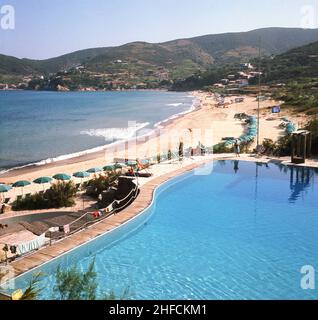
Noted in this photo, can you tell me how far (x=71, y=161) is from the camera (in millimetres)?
33031

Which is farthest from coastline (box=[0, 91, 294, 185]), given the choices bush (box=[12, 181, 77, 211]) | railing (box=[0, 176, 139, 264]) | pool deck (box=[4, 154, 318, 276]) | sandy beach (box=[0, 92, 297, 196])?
railing (box=[0, 176, 139, 264])

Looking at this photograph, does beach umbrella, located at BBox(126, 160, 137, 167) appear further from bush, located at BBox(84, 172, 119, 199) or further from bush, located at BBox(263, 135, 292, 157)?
bush, located at BBox(263, 135, 292, 157)

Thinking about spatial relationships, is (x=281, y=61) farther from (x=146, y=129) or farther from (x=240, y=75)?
(x=146, y=129)

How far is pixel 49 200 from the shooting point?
1819 centimetres

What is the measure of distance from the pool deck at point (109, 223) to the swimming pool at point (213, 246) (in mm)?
219

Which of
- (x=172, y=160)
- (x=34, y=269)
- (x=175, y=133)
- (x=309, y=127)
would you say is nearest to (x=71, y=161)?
(x=172, y=160)

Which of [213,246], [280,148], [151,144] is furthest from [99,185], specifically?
[151,144]

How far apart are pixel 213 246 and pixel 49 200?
905cm

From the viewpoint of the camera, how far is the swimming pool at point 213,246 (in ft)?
31.2

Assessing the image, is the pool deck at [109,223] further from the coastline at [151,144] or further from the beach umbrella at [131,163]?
the coastline at [151,144]

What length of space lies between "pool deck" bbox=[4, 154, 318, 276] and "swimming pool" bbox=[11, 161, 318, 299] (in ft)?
0.72

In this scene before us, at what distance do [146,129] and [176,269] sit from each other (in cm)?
4232

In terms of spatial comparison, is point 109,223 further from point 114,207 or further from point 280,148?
point 280,148

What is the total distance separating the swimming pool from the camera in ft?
31.2
